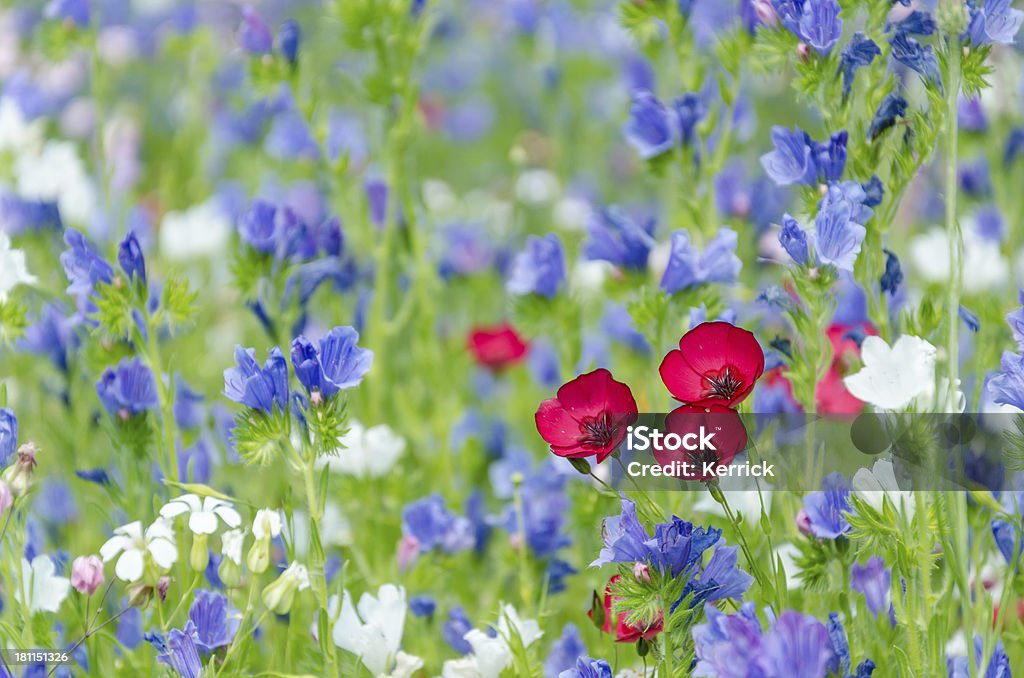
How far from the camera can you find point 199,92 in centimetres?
399

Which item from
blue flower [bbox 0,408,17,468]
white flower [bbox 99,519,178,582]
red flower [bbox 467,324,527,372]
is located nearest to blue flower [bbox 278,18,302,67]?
red flower [bbox 467,324,527,372]

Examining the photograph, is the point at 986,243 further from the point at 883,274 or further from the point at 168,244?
the point at 168,244

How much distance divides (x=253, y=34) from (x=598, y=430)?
143 cm

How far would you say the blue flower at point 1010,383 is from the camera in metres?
1.53

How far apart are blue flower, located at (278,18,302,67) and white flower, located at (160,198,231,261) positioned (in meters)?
1.06

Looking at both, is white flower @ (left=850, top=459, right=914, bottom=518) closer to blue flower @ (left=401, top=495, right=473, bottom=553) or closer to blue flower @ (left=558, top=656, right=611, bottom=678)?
blue flower @ (left=558, top=656, right=611, bottom=678)

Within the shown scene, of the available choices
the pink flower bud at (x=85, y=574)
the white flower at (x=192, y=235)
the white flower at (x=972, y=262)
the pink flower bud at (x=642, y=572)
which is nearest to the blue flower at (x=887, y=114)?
the pink flower bud at (x=642, y=572)

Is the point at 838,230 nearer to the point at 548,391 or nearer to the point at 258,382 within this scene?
the point at 258,382

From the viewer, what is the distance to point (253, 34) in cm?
249

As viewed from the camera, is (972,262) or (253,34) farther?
(972,262)

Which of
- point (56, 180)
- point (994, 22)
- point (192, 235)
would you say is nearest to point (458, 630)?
point (994, 22)

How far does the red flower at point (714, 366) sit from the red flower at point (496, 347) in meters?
1.58

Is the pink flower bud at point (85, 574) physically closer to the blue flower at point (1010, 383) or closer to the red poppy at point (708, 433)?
the red poppy at point (708, 433)

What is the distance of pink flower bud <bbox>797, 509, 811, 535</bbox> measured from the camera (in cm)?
170
